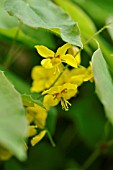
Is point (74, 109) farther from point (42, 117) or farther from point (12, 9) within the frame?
point (12, 9)

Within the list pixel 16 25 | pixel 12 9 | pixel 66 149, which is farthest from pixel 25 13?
pixel 66 149

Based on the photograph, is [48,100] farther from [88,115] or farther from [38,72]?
[88,115]

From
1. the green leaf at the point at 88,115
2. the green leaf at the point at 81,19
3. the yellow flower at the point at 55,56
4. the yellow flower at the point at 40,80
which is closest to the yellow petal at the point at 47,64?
the yellow flower at the point at 55,56

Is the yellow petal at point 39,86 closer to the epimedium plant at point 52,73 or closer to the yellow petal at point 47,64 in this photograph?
the epimedium plant at point 52,73

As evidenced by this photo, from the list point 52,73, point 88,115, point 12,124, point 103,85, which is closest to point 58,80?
point 52,73

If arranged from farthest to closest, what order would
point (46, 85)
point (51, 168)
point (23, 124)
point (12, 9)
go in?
point (51, 168), point (46, 85), point (12, 9), point (23, 124)

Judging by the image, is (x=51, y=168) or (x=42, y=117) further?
(x=51, y=168)

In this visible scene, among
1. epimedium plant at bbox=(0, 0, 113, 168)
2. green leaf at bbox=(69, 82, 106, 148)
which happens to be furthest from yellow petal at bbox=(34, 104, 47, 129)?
green leaf at bbox=(69, 82, 106, 148)
